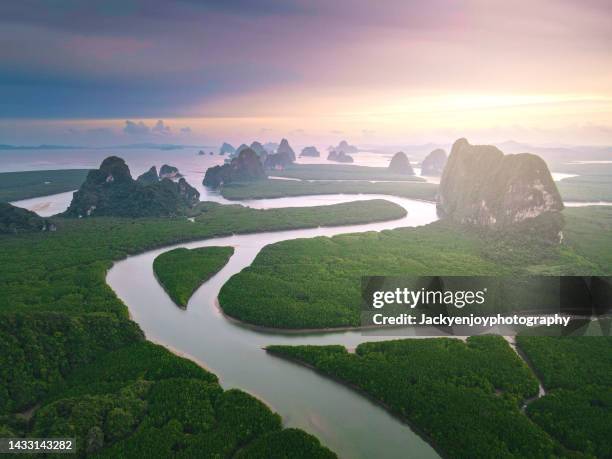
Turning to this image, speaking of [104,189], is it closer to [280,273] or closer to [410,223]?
[280,273]

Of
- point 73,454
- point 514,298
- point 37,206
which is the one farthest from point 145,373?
point 37,206

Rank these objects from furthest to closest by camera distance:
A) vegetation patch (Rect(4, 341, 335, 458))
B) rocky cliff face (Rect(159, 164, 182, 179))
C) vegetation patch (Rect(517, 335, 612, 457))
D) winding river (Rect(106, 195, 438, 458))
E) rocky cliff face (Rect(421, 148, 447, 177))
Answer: rocky cliff face (Rect(421, 148, 447, 177)) < rocky cliff face (Rect(159, 164, 182, 179)) < winding river (Rect(106, 195, 438, 458)) < vegetation patch (Rect(517, 335, 612, 457)) < vegetation patch (Rect(4, 341, 335, 458))

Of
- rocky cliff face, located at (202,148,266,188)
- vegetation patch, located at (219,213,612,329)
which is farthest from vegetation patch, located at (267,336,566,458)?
rocky cliff face, located at (202,148,266,188)

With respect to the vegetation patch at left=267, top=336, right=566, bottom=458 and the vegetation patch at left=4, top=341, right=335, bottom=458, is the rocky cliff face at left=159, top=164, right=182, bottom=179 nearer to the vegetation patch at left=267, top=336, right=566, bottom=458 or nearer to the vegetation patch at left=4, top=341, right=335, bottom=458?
the vegetation patch at left=4, top=341, right=335, bottom=458

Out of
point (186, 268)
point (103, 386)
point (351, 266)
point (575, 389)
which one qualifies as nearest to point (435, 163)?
point (351, 266)

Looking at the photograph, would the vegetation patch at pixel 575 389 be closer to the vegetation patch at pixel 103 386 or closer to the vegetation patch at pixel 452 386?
the vegetation patch at pixel 452 386

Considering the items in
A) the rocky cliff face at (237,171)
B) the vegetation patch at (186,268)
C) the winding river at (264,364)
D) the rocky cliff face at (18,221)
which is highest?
the rocky cliff face at (237,171)

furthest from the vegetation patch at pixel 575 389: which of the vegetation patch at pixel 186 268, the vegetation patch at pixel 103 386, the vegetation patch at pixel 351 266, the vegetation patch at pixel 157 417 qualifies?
the vegetation patch at pixel 186 268
